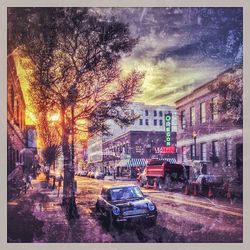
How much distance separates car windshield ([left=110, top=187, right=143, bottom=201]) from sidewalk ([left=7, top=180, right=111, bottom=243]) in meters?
0.70

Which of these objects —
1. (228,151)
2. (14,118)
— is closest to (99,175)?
(14,118)

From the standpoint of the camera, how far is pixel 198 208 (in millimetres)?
8586

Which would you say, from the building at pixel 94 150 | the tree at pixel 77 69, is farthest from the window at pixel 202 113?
the building at pixel 94 150

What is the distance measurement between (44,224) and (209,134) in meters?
3.91

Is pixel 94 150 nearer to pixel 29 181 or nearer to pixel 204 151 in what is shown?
pixel 29 181

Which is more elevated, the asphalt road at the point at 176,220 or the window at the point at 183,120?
the window at the point at 183,120

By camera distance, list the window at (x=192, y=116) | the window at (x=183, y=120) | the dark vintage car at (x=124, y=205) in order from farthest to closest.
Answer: the window at (x=183, y=120), the window at (x=192, y=116), the dark vintage car at (x=124, y=205)

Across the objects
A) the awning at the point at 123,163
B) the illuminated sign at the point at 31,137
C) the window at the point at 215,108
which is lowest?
the awning at the point at 123,163

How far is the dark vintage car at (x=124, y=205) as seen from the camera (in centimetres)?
824

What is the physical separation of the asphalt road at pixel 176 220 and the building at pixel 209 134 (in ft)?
2.44

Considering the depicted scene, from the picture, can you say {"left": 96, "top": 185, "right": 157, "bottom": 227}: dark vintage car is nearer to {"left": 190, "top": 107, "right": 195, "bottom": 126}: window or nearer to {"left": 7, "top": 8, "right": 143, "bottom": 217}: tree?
{"left": 7, "top": 8, "right": 143, "bottom": 217}: tree

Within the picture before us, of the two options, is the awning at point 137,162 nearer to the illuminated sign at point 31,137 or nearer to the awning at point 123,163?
the awning at point 123,163

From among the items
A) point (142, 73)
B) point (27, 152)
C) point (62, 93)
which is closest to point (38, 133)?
point (27, 152)

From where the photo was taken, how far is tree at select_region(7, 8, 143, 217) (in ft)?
27.8
